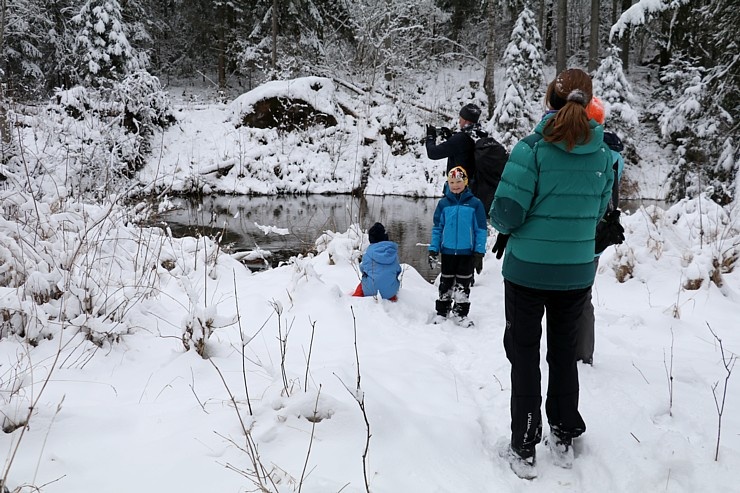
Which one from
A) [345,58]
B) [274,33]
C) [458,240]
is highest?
[274,33]

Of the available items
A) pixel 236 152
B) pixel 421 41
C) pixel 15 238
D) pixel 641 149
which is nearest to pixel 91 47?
pixel 236 152

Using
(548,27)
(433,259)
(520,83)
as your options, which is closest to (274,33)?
(520,83)

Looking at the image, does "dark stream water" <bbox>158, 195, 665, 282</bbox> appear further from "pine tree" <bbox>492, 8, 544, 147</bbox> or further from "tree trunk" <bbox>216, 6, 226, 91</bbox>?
"tree trunk" <bbox>216, 6, 226, 91</bbox>

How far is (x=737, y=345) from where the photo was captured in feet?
11.1

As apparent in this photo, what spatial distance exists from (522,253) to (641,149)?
20.4m

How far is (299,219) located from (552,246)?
32.4ft

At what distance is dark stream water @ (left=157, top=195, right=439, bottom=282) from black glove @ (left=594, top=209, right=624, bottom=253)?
3953 mm

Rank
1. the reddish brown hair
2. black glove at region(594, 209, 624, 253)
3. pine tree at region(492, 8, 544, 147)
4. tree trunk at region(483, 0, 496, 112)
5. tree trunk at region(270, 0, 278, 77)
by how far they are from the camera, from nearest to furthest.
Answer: the reddish brown hair < black glove at region(594, 209, 624, 253) < pine tree at region(492, 8, 544, 147) < tree trunk at region(483, 0, 496, 112) < tree trunk at region(270, 0, 278, 77)

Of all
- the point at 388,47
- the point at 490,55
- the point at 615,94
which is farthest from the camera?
the point at 388,47

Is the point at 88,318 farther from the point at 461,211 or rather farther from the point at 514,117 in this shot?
the point at 514,117

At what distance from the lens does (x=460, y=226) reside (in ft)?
14.0

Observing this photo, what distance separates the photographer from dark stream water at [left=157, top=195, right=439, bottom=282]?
27.4 feet

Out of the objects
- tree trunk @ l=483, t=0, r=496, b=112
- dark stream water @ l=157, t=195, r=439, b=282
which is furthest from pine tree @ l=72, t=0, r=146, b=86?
tree trunk @ l=483, t=0, r=496, b=112

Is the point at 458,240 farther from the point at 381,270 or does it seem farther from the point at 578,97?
the point at 578,97
